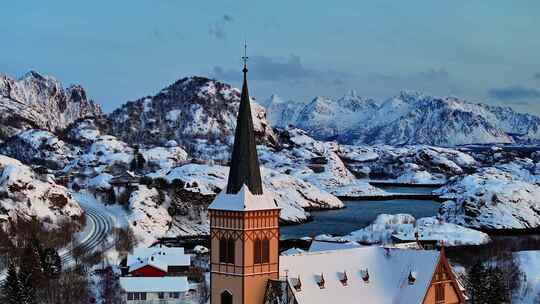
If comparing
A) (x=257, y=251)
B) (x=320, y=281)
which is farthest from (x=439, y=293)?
(x=257, y=251)

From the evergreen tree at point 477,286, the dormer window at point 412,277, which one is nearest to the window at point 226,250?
the dormer window at point 412,277

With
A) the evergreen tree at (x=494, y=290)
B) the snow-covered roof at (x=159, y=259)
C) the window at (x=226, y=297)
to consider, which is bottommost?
the snow-covered roof at (x=159, y=259)

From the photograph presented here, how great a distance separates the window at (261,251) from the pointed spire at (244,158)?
311 cm

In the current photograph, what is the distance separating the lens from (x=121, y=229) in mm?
148875

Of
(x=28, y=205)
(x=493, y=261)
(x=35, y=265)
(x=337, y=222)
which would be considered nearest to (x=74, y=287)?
(x=35, y=265)

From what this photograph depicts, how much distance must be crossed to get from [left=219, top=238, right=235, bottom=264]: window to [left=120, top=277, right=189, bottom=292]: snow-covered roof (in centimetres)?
3687

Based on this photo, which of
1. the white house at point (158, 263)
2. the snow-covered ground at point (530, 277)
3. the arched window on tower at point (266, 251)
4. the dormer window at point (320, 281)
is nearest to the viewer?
the arched window on tower at point (266, 251)

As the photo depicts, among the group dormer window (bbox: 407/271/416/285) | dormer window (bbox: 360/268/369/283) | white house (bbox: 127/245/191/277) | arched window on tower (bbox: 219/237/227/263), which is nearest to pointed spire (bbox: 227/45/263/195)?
arched window on tower (bbox: 219/237/227/263)

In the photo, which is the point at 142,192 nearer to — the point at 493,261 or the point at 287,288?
the point at 493,261

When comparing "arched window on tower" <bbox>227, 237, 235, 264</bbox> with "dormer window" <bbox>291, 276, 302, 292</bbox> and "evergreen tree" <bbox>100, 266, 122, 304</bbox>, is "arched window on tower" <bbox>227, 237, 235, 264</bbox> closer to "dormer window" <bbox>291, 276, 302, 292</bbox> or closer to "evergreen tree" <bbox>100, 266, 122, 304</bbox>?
"dormer window" <bbox>291, 276, 302, 292</bbox>

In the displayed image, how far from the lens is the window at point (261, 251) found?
2013 inches

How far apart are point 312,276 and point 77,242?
88.4 m

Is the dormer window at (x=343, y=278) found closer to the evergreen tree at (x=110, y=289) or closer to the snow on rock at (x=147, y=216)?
the evergreen tree at (x=110, y=289)

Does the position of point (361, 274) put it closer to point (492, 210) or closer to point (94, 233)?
point (94, 233)
